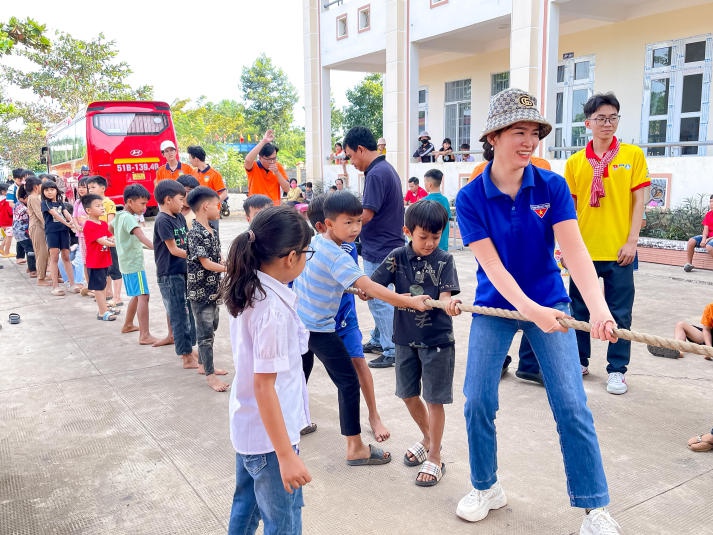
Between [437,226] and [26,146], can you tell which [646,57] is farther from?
[26,146]

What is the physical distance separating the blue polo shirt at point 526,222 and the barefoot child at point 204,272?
2388mm

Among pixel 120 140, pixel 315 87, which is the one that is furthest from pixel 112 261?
pixel 315 87

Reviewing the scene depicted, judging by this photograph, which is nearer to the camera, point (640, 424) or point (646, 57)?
point (640, 424)

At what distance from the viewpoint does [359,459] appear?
322 cm

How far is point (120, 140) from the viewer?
1747cm

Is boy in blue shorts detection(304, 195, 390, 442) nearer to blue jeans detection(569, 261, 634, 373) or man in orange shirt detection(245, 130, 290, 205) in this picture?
blue jeans detection(569, 261, 634, 373)

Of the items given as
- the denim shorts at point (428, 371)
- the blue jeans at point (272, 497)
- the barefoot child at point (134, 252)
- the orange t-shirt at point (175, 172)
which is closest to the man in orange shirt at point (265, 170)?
the barefoot child at point (134, 252)

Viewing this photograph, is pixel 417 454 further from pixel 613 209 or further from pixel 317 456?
pixel 613 209

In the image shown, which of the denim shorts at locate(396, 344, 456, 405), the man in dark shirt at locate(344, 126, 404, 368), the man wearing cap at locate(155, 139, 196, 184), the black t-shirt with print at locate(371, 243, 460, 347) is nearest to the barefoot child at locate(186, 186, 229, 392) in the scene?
the man in dark shirt at locate(344, 126, 404, 368)

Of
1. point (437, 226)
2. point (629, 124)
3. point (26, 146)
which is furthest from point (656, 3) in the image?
point (26, 146)

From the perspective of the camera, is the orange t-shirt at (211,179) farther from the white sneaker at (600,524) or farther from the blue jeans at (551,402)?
the white sneaker at (600,524)

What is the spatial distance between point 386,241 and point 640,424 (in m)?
2.16

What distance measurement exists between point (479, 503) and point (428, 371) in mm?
655

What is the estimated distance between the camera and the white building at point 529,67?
1201 centimetres
